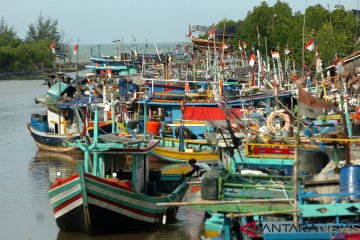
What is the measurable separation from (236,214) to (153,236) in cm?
707

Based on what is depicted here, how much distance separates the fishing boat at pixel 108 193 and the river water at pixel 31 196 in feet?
1.19

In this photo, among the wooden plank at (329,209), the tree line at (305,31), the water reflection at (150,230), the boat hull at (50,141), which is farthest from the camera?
the tree line at (305,31)

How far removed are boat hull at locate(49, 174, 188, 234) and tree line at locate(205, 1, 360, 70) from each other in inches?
262

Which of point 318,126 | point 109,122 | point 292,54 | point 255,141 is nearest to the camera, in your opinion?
point 255,141

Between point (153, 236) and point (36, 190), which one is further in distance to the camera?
point (36, 190)

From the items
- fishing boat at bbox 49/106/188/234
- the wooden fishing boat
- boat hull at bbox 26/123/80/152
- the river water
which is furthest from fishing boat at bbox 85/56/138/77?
fishing boat at bbox 49/106/188/234

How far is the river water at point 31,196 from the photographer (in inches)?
752

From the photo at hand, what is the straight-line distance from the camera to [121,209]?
58.5ft

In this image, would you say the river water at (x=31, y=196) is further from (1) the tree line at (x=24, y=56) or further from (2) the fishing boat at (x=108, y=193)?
(1) the tree line at (x=24, y=56)

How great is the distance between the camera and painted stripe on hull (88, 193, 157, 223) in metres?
17.3

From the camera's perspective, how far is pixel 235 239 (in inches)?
576

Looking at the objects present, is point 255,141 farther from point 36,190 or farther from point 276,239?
point 36,190

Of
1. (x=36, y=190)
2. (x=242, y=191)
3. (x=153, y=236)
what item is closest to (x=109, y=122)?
(x=36, y=190)

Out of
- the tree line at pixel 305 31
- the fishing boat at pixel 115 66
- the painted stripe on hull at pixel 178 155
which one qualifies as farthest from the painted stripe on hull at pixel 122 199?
the fishing boat at pixel 115 66
